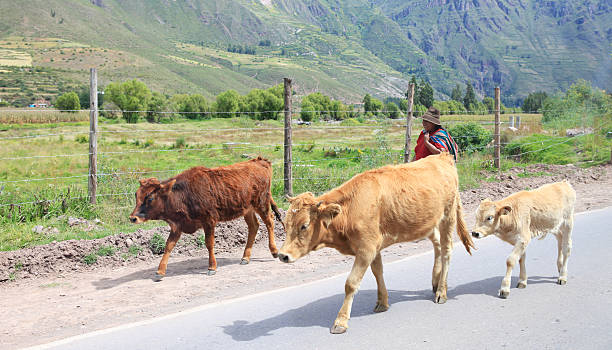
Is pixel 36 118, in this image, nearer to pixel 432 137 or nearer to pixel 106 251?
pixel 106 251

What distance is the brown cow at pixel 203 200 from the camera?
24.1 feet

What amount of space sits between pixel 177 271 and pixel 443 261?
149 inches

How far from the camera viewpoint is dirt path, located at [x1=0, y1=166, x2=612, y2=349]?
5520 mm

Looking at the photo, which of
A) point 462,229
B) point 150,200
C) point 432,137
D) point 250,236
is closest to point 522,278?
point 462,229

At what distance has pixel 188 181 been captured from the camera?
25.2ft

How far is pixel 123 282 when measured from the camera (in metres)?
6.94

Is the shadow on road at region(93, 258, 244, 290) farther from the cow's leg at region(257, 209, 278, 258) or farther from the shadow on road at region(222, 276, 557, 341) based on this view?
the shadow on road at region(222, 276, 557, 341)

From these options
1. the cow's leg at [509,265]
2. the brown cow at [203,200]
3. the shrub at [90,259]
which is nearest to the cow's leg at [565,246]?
the cow's leg at [509,265]

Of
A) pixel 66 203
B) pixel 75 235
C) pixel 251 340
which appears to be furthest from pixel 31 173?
pixel 251 340

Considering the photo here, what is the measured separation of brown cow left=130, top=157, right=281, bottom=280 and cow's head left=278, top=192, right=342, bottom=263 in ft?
9.28

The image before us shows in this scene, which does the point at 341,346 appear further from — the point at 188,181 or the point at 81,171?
the point at 81,171

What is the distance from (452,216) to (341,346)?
2238mm

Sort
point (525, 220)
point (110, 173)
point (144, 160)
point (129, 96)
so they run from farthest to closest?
point (129, 96)
point (144, 160)
point (110, 173)
point (525, 220)

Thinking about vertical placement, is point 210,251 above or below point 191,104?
below
